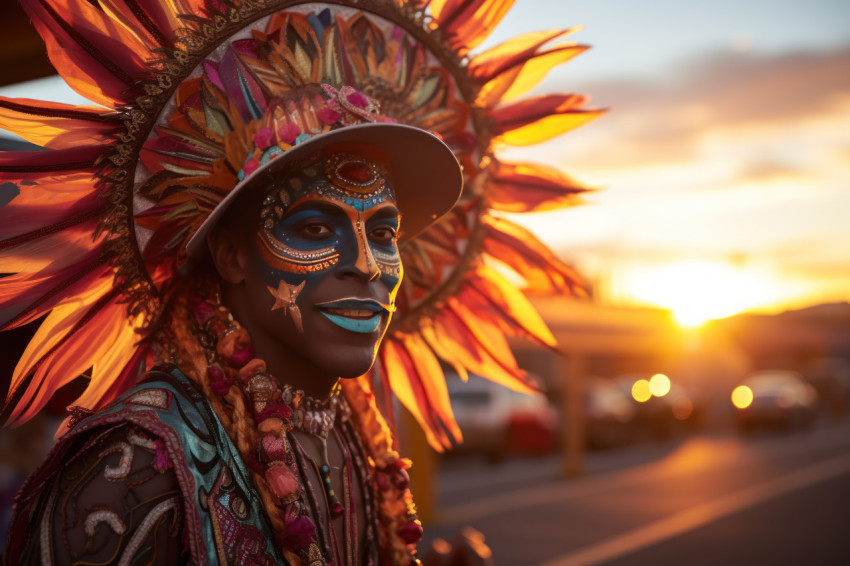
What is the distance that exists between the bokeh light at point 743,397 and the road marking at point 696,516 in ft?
30.6

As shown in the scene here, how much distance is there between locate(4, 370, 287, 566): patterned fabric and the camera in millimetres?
1687

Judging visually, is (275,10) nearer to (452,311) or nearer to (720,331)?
(452,311)

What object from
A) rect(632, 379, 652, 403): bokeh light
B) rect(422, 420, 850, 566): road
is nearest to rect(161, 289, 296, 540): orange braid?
rect(422, 420, 850, 566): road

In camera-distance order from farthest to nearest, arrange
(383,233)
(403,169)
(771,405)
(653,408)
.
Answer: (771,405) < (653,408) < (403,169) < (383,233)

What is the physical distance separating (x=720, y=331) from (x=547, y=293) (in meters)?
36.8

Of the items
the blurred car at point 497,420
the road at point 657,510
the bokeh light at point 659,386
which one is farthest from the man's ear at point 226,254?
the bokeh light at point 659,386

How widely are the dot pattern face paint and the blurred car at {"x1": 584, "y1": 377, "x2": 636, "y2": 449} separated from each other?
18998 mm

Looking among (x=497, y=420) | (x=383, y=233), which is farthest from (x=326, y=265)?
(x=497, y=420)

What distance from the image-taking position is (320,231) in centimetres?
214

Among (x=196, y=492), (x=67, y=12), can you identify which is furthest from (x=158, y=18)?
(x=196, y=492)

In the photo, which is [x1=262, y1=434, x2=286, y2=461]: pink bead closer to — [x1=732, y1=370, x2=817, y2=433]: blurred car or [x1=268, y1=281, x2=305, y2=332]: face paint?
[x1=268, y1=281, x2=305, y2=332]: face paint

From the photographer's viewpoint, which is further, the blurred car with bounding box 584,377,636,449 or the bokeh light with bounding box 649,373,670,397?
the bokeh light with bounding box 649,373,670,397

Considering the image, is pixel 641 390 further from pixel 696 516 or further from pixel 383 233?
pixel 383 233

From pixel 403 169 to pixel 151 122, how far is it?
70cm
